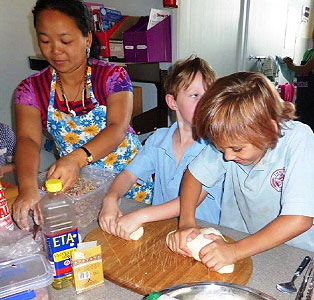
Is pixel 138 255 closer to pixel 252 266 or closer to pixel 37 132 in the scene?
pixel 252 266

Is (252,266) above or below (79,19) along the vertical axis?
below

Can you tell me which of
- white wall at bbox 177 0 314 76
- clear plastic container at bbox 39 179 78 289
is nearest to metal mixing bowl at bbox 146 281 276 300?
clear plastic container at bbox 39 179 78 289

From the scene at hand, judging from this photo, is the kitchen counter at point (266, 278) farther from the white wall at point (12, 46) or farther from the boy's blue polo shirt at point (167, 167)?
the white wall at point (12, 46)

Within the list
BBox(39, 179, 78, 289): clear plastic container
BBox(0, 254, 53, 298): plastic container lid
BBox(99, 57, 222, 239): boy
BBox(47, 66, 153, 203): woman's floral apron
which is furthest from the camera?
BBox(47, 66, 153, 203): woman's floral apron

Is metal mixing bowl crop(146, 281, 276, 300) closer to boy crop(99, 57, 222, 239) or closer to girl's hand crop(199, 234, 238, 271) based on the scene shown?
girl's hand crop(199, 234, 238, 271)

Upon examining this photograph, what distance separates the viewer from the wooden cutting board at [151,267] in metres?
0.72

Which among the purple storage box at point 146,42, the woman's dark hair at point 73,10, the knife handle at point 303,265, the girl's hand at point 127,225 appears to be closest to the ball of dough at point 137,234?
the girl's hand at point 127,225

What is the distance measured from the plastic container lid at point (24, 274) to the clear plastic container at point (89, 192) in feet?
1.01

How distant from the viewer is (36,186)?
39.1 inches

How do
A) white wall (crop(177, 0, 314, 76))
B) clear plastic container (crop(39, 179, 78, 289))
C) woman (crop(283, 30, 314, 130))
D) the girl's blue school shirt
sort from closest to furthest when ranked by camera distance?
clear plastic container (crop(39, 179, 78, 289)) → the girl's blue school shirt → white wall (crop(177, 0, 314, 76)) → woman (crop(283, 30, 314, 130))

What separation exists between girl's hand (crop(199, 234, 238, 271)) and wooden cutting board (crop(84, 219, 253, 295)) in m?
0.02

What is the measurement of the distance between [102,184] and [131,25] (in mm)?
1725

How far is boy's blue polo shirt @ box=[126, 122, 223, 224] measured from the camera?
111 cm

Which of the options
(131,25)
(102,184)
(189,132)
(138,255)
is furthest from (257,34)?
(138,255)
